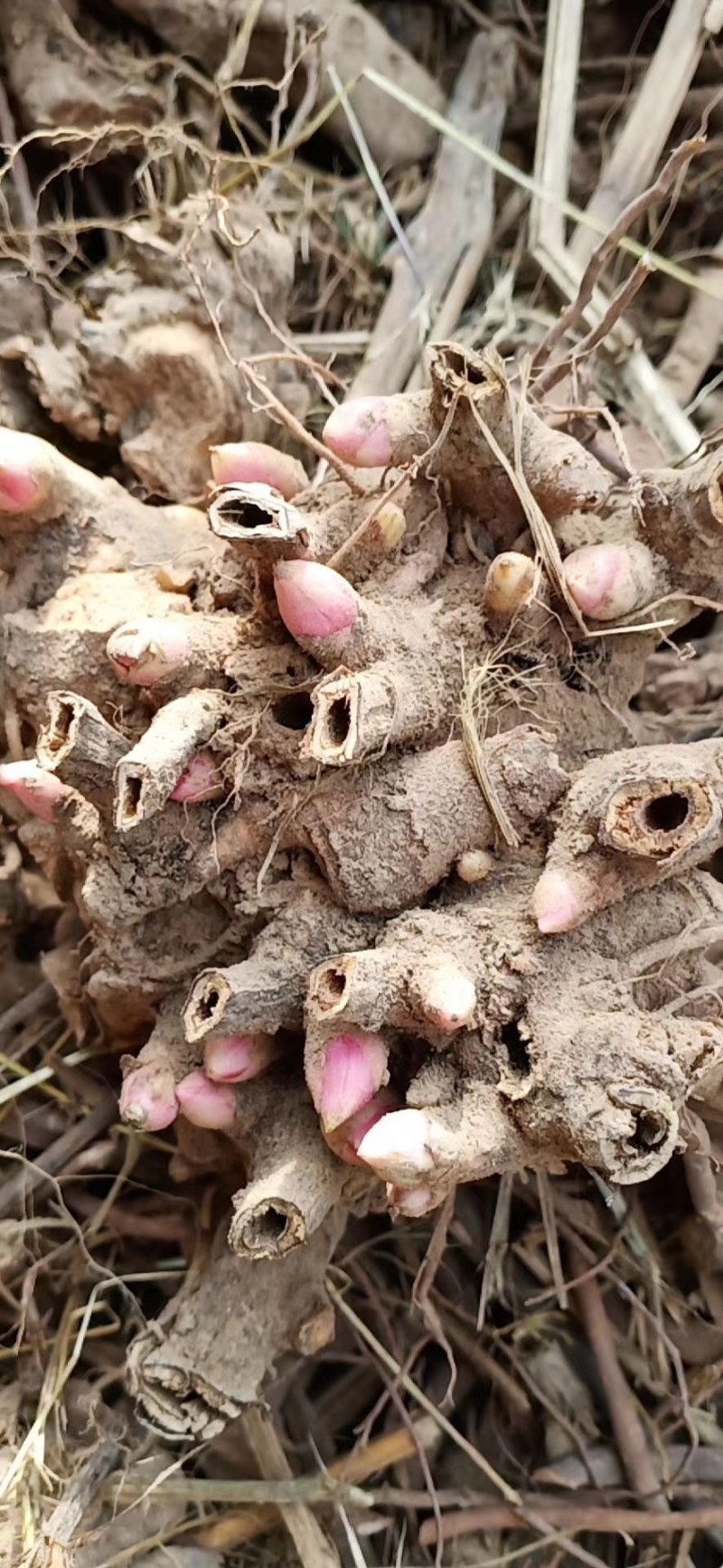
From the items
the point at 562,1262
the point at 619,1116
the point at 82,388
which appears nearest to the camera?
the point at 619,1116

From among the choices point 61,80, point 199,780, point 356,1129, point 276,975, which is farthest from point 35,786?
point 61,80

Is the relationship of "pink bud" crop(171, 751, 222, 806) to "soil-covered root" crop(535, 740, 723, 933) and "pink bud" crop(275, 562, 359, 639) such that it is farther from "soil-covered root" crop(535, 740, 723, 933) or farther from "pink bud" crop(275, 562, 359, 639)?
"soil-covered root" crop(535, 740, 723, 933)

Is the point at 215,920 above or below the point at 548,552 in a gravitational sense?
below

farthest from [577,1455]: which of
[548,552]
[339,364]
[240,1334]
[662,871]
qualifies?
[339,364]

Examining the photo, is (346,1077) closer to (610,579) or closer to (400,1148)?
(400,1148)

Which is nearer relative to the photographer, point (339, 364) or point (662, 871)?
point (662, 871)

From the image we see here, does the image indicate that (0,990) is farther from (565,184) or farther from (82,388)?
(565,184)
